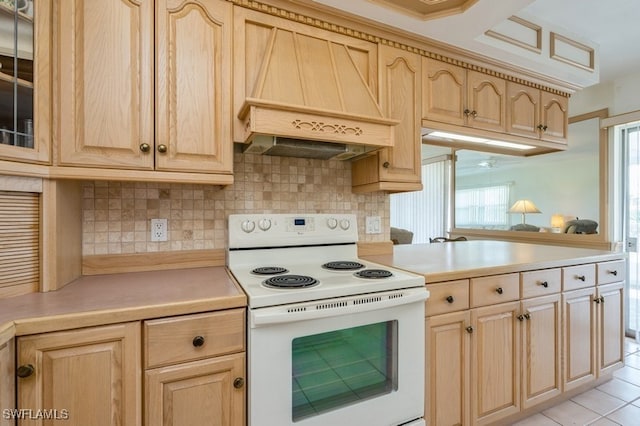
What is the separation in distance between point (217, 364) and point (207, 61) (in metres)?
1.26

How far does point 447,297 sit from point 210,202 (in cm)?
131

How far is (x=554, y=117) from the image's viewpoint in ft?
7.91

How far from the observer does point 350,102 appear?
1624 mm

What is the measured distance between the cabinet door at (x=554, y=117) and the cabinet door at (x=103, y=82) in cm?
269

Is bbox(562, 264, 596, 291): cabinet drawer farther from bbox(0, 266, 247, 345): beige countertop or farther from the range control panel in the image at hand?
bbox(0, 266, 247, 345): beige countertop

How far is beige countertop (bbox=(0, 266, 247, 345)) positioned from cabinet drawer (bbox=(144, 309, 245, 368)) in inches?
1.2

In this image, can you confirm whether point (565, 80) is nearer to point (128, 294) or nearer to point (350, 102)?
point (350, 102)

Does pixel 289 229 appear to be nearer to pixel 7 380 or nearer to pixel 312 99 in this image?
pixel 312 99

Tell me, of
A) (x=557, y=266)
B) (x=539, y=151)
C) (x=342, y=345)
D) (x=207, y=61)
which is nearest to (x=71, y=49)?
(x=207, y=61)

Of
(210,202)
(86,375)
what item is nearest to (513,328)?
(210,202)

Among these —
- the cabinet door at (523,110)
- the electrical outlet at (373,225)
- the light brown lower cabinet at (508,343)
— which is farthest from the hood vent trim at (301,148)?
the cabinet door at (523,110)

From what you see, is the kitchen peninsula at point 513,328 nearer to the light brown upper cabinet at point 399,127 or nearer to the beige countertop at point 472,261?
the beige countertop at point 472,261

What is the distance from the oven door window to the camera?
3.87ft

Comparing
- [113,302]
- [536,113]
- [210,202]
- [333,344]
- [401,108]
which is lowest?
[333,344]
